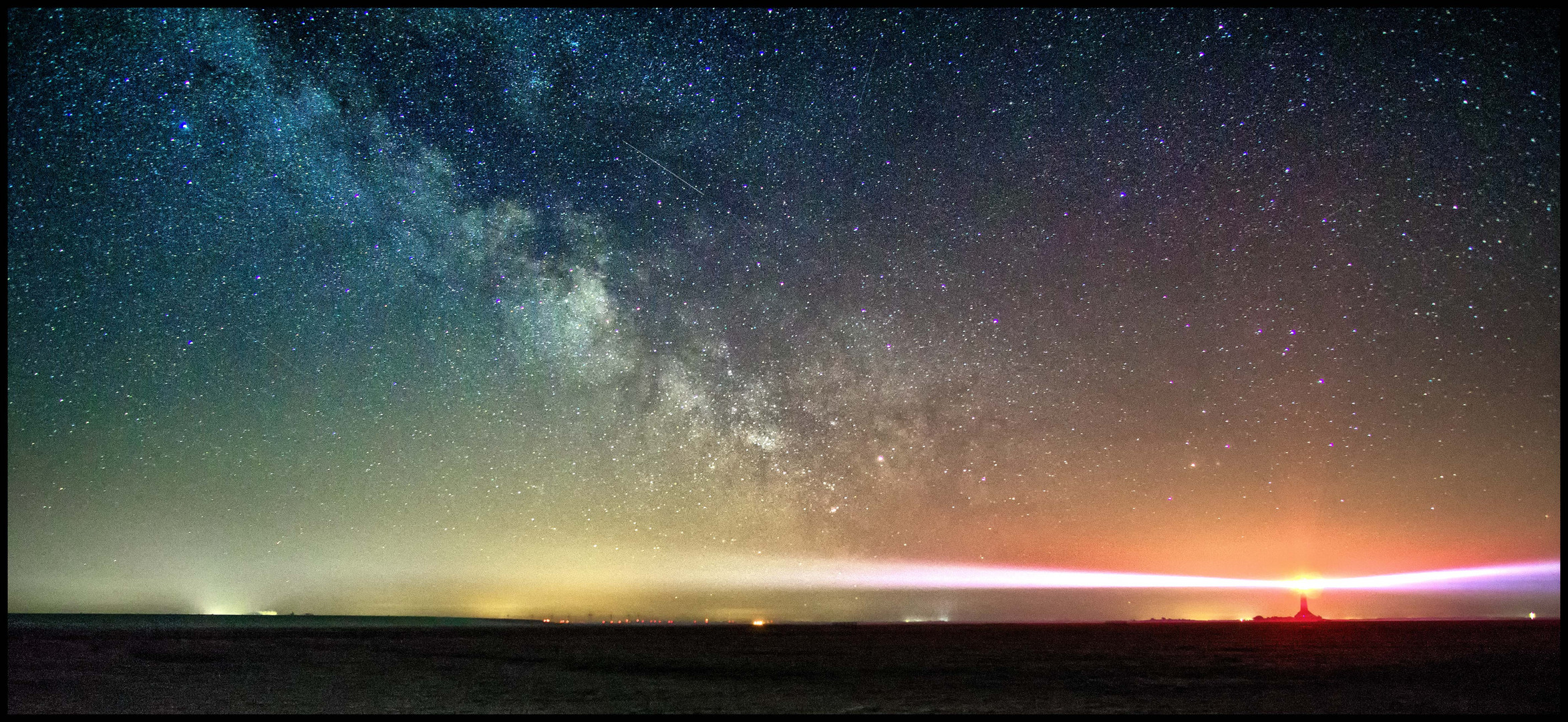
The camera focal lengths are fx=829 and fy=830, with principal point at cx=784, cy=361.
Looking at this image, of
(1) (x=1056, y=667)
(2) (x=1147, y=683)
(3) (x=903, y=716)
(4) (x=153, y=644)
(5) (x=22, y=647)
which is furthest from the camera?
(4) (x=153, y=644)

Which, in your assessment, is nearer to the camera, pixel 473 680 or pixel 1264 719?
pixel 1264 719

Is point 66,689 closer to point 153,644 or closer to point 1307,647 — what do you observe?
point 153,644

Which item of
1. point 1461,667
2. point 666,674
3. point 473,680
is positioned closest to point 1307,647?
point 1461,667

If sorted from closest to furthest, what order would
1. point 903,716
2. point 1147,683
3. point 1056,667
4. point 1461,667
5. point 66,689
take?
1. point 903,716
2. point 66,689
3. point 1147,683
4. point 1461,667
5. point 1056,667

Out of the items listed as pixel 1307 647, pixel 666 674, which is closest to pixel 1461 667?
pixel 1307 647

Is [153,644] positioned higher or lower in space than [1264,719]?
lower

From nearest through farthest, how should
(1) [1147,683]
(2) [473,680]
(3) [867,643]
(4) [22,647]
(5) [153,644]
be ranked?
(1) [1147,683], (2) [473,680], (4) [22,647], (5) [153,644], (3) [867,643]

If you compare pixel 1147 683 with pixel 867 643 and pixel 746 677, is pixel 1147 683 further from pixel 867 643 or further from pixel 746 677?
pixel 867 643
